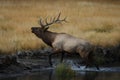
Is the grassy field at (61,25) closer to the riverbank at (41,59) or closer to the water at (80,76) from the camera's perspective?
the riverbank at (41,59)

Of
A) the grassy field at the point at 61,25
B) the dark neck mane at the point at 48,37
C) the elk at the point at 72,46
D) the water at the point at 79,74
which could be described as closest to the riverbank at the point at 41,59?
the water at the point at 79,74

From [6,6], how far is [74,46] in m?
16.3

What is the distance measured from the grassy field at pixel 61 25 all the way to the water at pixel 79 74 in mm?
2068

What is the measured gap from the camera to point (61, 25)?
26.1 meters

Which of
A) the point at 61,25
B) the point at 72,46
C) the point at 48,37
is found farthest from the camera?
the point at 61,25

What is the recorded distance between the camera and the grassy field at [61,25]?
2145 cm

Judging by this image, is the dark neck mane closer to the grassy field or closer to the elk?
the elk

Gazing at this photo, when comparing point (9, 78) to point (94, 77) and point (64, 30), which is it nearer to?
point (94, 77)

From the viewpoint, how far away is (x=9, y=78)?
54.2 feet

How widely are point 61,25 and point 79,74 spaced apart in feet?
27.9

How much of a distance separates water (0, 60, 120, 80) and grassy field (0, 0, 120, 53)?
6.78 ft

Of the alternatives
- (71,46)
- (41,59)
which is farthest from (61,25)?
(71,46)

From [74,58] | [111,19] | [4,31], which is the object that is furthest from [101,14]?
[74,58]

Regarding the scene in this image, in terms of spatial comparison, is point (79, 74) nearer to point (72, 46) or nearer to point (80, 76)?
point (80, 76)
